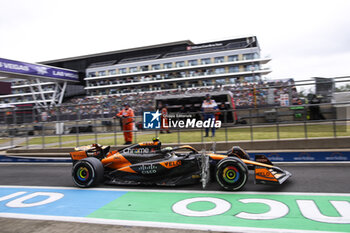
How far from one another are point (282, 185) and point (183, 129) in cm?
496

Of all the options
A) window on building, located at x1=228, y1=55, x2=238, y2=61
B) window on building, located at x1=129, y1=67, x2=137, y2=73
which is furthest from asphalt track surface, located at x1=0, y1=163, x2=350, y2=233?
window on building, located at x1=129, y1=67, x2=137, y2=73

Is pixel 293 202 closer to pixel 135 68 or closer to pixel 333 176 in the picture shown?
pixel 333 176

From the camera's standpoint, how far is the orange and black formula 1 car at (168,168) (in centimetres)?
550

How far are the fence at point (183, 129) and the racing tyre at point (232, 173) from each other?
411cm

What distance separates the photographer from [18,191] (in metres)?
6.61

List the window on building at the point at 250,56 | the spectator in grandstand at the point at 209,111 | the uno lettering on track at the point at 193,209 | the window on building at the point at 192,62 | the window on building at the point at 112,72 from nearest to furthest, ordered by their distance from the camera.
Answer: the uno lettering on track at the point at 193,209
the spectator in grandstand at the point at 209,111
the window on building at the point at 250,56
the window on building at the point at 192,62
the window on building at the point at 112,72

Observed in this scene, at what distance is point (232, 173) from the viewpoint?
554 centimetres

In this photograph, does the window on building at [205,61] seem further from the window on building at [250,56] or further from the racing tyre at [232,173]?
the racing tyre at [232,173]

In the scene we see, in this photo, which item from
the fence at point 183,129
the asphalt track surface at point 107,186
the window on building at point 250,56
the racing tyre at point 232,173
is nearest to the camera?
the asphalt track surface at point 107,186

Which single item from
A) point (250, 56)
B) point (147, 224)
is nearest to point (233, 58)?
point (250, 56)

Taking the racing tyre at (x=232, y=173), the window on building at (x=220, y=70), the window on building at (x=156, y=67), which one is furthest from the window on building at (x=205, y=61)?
the racing tyre at (x=232, y=173)

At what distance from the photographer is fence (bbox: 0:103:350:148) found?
9.08m

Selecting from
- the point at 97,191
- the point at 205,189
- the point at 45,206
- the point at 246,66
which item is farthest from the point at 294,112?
the point at 246,66

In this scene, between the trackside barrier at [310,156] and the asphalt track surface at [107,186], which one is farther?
the trackside barrier at [310,156]
